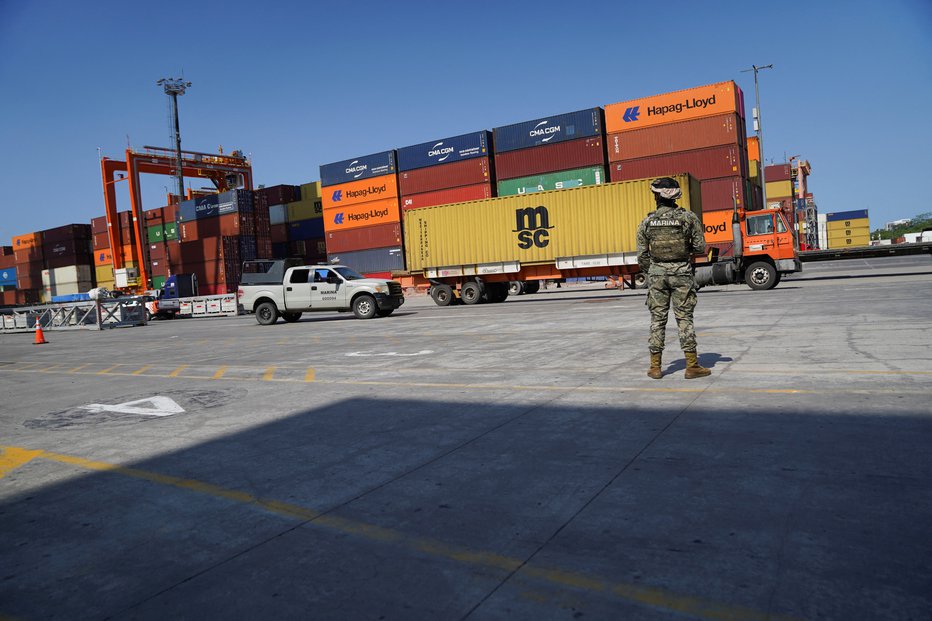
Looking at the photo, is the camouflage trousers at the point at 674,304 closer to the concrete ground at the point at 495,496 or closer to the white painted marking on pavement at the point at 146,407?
the concrete ground at the point at 495,496

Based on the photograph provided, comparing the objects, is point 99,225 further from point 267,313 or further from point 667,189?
point 667,189

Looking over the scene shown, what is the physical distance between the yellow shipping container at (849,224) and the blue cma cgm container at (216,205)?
93.1m

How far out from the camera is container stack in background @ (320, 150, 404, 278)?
39.6m

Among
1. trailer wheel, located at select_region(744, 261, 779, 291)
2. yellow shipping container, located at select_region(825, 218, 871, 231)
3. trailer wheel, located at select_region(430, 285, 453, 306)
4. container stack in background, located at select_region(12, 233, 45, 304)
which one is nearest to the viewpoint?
trailer wheel, located at select_region(744, 261, 779, 291)

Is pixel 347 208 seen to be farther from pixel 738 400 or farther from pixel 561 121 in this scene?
pixel 738 400

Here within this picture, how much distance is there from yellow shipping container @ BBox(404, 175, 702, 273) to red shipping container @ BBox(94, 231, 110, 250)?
42.7 metres

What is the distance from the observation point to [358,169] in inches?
1630

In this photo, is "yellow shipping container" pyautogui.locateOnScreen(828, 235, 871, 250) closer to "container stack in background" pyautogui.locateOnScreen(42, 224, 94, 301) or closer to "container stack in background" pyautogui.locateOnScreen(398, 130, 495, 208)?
"container stack in background" pyautogui.locateOnScreen(398, 130, 495, 208)

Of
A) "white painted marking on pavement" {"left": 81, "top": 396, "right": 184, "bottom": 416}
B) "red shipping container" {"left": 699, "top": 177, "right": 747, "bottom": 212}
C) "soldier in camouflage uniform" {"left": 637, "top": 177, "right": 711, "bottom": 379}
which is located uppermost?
"red shipping container" {"left": 699, "top": 177, "right": 747, "bottom": 212}

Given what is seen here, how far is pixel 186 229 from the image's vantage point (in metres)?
48.0

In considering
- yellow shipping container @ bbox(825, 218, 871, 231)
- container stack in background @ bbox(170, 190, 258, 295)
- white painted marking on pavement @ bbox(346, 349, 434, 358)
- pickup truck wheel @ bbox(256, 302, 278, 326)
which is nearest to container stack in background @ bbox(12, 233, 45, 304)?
container stack in background @ bbox(170, 190, 258, 295)

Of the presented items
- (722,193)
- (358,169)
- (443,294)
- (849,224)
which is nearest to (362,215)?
(358,169)

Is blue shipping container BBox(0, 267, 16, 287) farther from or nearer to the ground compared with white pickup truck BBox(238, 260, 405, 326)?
farther from the ground

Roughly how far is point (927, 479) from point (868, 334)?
6124 mm
